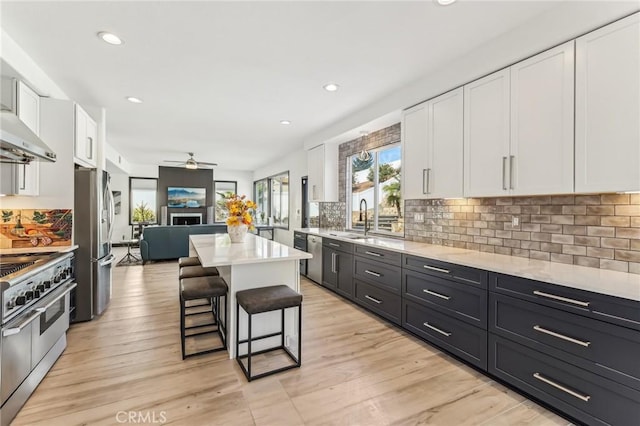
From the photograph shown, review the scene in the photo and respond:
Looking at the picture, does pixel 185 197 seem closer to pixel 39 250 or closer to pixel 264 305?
pixel 39 250

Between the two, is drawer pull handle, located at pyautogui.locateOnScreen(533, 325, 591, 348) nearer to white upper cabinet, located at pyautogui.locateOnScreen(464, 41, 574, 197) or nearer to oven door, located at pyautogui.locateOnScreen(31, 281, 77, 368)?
white upper cabinet, located at pyautogui.locateOnScreen(464, 41, 574, 197)

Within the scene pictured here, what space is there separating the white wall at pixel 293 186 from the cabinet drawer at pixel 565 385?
207 inches

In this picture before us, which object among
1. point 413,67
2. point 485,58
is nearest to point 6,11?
→ point 413,67

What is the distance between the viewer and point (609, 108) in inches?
72.4

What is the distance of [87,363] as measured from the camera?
2.43 m

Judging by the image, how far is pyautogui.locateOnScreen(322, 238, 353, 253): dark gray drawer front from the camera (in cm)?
394

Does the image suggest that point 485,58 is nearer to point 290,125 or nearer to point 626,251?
point 626,251

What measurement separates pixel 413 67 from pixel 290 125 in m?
2.51

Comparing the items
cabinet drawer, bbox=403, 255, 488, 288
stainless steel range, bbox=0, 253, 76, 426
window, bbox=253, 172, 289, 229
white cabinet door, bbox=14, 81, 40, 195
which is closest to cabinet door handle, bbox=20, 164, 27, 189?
white cabinet door, bbox=14, 81, 40, 195

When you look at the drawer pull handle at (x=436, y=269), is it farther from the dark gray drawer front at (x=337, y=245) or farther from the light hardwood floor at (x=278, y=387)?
the dark gray drawer front at (x=337, y=245)

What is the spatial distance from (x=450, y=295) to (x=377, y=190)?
240cm

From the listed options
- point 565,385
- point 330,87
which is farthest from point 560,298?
point 330,87

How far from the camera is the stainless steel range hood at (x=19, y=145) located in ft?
6.47

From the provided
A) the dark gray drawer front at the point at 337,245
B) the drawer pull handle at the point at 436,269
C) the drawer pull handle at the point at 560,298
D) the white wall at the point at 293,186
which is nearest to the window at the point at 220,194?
the white wall at the point at 293,186
